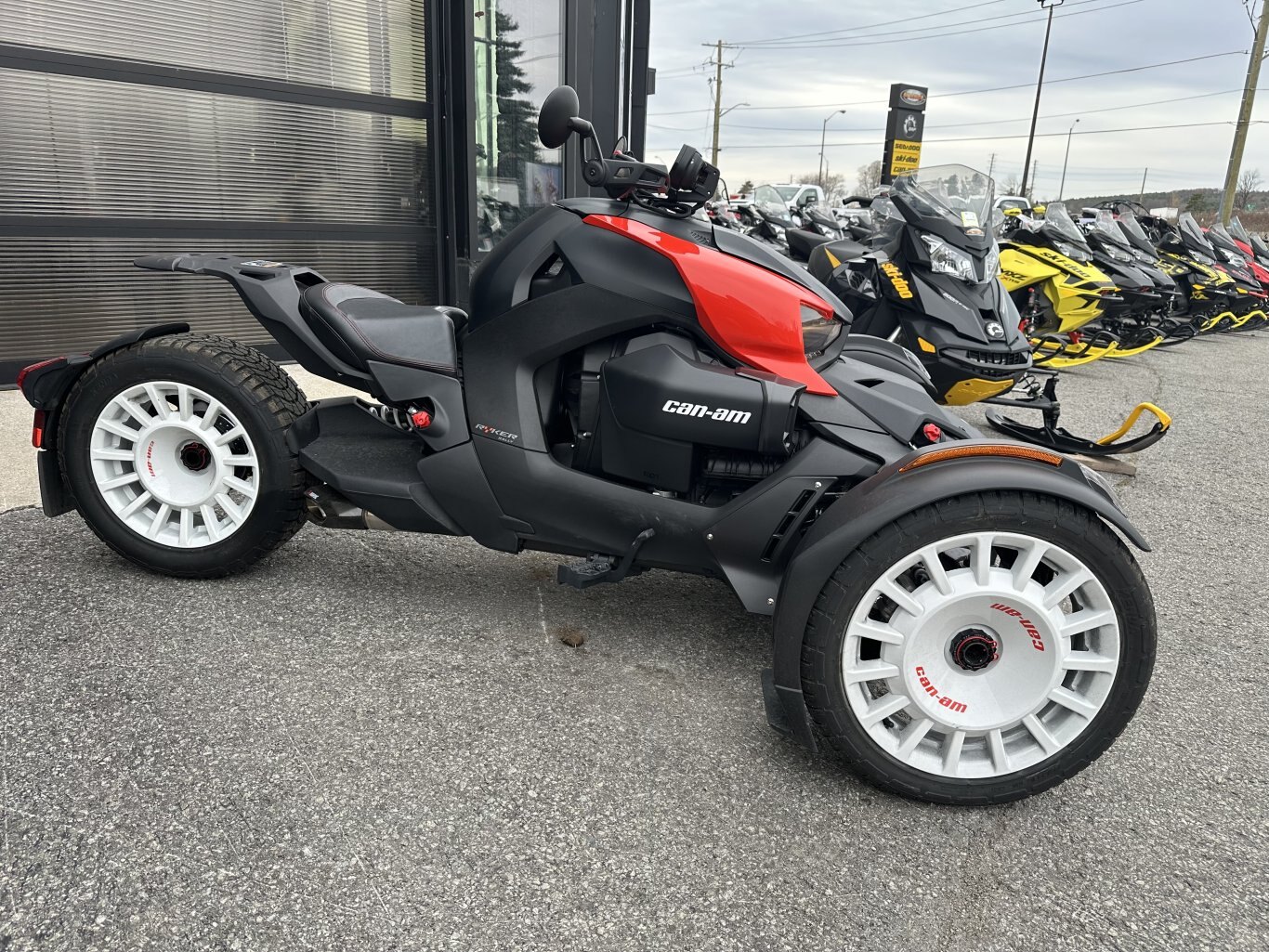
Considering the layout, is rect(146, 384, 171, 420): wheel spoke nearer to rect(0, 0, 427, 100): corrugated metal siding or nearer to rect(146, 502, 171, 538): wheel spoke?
rect(146, 502, 171, 538): wheel spoke

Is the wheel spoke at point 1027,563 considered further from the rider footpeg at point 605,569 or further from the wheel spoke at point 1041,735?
Result: the rider footpeg at point 605,569

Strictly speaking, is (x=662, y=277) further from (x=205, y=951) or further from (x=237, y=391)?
(x=205, y=951)

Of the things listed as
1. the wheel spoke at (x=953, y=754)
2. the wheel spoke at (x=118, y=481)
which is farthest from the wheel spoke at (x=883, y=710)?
the wheel spoke at (x=118, y=481)

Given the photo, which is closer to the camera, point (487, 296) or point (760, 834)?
point (760, 834)

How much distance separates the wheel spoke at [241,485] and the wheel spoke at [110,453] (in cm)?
33

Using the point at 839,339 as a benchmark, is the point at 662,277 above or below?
above

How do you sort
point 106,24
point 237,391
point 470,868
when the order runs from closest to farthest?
point 470,868 → point 237,391 → point 106,24

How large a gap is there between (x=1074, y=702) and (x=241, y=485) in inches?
93.1

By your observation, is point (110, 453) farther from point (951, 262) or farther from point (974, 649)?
point (951, 262)

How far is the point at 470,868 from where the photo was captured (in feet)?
5.65

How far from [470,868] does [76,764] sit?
94cm

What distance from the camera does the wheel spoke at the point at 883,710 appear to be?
194 centimetres

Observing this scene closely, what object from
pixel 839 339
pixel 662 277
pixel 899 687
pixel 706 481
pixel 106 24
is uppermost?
pixel 106 24

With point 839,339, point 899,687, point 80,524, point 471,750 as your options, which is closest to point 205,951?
point 471,750
